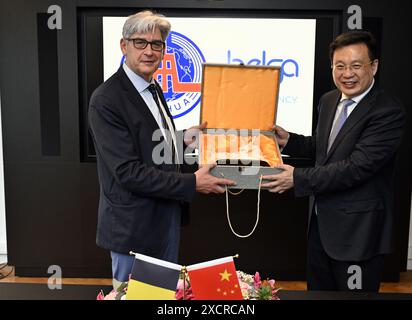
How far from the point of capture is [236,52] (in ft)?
11.3

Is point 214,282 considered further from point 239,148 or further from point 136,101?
point 239,148

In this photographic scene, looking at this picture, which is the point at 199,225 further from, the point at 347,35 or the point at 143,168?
the point at 347,35

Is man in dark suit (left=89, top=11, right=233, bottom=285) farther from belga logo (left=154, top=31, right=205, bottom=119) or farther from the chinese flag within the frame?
belga logo (left=154, top=31, right=205, bottom=119)

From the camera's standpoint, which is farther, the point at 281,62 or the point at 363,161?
the point at 281,62

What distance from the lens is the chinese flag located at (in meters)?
1.17

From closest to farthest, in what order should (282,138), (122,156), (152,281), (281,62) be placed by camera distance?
1. (152,281)
2. (122,156)
3. (282,138)
4. (281,62)

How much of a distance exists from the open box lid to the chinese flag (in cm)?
109

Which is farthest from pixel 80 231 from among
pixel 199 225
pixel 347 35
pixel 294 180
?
pixel 347 35

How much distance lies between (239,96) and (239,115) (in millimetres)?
98

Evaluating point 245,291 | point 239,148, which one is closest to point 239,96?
point 239,148

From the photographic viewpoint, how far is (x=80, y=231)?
3.58 metres

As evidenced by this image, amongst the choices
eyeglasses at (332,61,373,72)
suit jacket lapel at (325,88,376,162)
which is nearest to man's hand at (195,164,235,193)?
suit jacket lapel at (325,88,376,162)

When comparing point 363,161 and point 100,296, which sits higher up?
point 363,161

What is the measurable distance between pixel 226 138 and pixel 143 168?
1.74 feet
